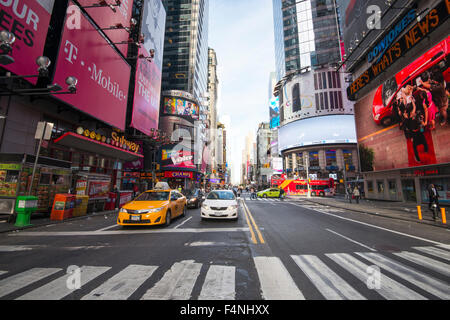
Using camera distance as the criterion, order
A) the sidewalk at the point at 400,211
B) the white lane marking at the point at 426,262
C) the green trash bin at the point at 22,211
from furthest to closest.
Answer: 1. the sidewalk at the point at 400,211
2. the green trash bin at the point at 22,211
3. the white lane marking at the point at 426,262

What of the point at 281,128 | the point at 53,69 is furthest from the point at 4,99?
the point at 281,128

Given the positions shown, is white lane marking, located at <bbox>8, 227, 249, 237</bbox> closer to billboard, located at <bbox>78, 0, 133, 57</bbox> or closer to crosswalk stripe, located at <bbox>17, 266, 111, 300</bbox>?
crosswalk stripe, located at <bbox>17, 266, 111, 300</bbox>

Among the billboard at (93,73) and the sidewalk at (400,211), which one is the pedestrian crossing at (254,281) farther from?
the billboard at (93,73)

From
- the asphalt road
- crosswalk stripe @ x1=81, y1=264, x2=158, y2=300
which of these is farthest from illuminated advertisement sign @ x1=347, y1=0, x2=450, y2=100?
crosswalk stripe @ x1=81, y1=264, x2=158, y2=300

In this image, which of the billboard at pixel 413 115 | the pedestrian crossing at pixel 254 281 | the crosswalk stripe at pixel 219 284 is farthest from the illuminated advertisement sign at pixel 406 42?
the crosswalk stripe at pixel 219 284

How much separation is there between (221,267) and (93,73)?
1726cm

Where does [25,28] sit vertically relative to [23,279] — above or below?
above

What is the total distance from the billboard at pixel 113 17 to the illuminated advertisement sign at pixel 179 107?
74.6 ft

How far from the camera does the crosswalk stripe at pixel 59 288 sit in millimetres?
2738

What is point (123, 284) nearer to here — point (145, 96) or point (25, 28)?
point (25, 28)

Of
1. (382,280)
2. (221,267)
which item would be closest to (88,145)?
(221,267)

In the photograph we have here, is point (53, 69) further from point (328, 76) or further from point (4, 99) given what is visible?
point (328, 76)

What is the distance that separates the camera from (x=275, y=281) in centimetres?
334

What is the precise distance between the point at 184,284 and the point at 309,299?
6.38 feet
